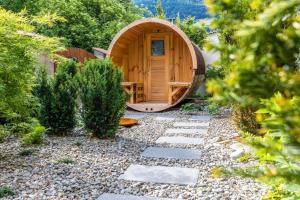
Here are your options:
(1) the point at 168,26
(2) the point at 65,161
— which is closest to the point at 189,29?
(1) the point at 168,26

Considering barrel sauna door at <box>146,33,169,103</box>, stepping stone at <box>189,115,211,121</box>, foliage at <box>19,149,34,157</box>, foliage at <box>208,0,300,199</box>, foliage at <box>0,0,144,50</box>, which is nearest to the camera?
foliage at <box>208,0,300,199</box>

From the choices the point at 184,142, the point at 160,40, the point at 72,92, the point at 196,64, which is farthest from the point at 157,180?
the point at 160,40

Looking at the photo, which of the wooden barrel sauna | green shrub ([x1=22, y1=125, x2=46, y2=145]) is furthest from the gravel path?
the wooden barrel sauna

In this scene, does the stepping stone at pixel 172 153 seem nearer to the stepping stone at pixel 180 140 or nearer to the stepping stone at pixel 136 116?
the stepping stone at pixel 180 140

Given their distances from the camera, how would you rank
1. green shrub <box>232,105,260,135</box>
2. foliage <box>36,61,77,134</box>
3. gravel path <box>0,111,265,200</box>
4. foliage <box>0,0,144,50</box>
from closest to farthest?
gravel path <box>0,111,265,200</box>
green shrub <box>232,105,260,135</box>
foliage <box>36,61,77,134</box>
foliage <box>0,0,144,50</box>

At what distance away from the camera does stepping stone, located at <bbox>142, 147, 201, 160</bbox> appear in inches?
205

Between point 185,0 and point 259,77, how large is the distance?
2154cm

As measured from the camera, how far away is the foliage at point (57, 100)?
654 cm

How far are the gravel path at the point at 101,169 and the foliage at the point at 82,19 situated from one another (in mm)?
11075

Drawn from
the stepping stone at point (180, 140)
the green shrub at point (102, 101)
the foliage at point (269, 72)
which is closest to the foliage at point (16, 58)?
the green shrub at point (102, 101)

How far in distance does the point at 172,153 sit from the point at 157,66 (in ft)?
23.8

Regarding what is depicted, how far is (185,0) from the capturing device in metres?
21.5

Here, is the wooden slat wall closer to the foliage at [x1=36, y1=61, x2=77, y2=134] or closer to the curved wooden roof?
the curved wooden roof

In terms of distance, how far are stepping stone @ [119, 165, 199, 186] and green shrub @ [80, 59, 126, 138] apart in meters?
1.86
